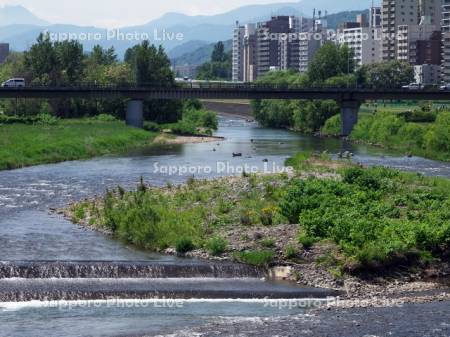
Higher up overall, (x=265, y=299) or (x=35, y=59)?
(x=35, y=59)

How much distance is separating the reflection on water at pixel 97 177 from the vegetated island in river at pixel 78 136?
3110 millimetres

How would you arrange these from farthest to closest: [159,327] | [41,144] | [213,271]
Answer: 1. [41,144]
2. [213,271]
3. [159,327]

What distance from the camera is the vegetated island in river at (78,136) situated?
10606 centimetres

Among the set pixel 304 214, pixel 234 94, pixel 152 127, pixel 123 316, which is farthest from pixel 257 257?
pixel 152 127

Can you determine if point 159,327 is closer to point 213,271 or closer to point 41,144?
point 213,271

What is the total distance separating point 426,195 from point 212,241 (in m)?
16.9

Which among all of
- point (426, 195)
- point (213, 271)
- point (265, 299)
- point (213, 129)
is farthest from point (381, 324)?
point (213, 129)

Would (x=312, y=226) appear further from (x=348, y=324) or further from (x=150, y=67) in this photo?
(x=150, y=67)

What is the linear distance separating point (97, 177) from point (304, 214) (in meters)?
36.6

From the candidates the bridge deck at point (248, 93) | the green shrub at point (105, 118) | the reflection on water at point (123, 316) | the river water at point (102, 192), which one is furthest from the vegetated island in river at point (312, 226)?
the green shrub at point (105, 118)

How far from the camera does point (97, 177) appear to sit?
90.6 metres

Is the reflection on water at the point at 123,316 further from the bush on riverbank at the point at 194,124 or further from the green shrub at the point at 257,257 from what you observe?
the bush on riverbank at the point at 194,124

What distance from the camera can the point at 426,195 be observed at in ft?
212

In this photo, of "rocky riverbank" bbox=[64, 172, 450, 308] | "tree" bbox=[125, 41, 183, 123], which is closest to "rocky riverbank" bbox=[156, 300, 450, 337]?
"rocky riverbank" bbox=[64, 172, 450, 308]
